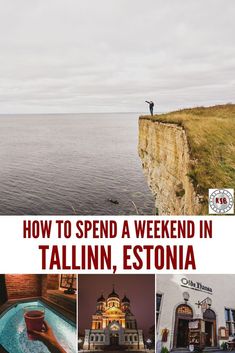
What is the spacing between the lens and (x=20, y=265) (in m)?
3.83

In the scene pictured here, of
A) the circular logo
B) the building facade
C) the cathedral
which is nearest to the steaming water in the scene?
the cathedral

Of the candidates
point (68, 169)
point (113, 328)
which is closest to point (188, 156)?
point (68, 169)

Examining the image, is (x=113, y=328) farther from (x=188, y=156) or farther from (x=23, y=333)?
(x=188, y=156)

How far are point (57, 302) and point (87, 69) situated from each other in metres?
1.87

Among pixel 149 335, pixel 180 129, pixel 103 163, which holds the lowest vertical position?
pixel 149 335

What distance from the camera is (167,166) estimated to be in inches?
161

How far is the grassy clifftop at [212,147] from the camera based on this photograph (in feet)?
12.7

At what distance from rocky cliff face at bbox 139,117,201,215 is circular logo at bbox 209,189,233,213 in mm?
115

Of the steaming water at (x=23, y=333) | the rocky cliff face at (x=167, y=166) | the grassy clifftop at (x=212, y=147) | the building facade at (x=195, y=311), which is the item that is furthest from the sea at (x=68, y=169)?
the steaming water at (x=23, y=333)

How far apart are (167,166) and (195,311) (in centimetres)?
118

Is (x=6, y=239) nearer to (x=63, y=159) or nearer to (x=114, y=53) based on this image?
(x=63, y=159)

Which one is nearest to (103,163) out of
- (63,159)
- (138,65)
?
(63,159)

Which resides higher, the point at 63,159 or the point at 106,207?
the point at 63,159

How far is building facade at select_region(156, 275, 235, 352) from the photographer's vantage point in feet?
12.7
